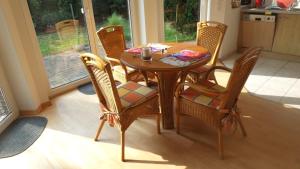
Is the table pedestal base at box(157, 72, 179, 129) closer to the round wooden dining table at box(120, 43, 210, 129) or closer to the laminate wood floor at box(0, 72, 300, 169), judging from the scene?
the round wooden dining table at box(120, 43, 210, 129)

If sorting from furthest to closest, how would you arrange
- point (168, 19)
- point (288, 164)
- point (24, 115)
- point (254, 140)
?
1. point (168, 19)
2. point (24, 115)
3. point (254, 140)
4. point (288, 164)

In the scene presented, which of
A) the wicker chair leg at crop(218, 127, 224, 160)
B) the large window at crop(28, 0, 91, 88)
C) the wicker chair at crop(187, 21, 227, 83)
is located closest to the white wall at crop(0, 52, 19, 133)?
the large window at crop(28, 0, 91, 88)

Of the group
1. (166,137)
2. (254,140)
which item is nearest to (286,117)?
(254,140)

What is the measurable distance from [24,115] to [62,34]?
3.77 feet

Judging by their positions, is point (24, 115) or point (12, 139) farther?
point (24, 115)

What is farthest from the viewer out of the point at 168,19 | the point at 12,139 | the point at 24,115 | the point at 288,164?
the point at 168,19

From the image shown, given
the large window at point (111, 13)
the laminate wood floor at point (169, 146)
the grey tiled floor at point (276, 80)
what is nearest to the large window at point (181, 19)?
the large window at point (111, 13)

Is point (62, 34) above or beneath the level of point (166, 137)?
above

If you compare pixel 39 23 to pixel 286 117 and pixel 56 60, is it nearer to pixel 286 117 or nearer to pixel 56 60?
pixel 56 60

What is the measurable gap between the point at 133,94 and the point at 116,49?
93cm

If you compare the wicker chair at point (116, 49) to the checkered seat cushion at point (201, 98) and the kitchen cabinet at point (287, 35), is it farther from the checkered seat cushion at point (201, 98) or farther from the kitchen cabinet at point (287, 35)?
the kitchen cabinet at point (287, 35)

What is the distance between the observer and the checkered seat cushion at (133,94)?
2.03 m

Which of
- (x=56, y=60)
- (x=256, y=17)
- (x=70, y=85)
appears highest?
(x=256, y=17)

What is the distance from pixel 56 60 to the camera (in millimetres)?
3266
